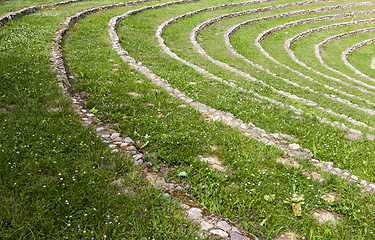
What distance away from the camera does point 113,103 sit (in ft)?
28.1

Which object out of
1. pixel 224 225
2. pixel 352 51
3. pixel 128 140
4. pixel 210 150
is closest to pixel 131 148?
pixel 128 140

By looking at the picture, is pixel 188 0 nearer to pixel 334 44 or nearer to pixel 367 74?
pixel 334 44

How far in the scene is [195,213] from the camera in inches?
175

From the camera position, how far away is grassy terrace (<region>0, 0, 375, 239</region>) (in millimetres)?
4141

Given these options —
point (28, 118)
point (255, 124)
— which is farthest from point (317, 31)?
point (28, 118)

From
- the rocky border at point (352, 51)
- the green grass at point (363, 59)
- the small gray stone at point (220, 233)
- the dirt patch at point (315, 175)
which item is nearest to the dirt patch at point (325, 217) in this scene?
the dirt patch at point (315, 175)

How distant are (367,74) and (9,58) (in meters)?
32.1

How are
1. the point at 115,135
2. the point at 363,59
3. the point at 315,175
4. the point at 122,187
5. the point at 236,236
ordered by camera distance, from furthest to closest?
the point at 363,59 < the point at 115,135 < the point at 315,175 < the point at 122,187 < the point at 236,236

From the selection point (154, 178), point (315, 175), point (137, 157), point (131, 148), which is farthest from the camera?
point (315, 175)

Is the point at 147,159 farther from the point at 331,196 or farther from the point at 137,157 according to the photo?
the point at 331,196

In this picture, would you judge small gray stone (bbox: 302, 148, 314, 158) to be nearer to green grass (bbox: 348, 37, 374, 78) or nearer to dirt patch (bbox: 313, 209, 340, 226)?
dirt patch (bbox: 313, 209, 340, 226)

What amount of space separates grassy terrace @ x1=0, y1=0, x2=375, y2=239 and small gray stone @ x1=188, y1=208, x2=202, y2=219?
6.2 inches

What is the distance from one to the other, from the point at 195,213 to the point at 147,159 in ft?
7.05

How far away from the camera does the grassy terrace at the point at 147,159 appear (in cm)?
414
